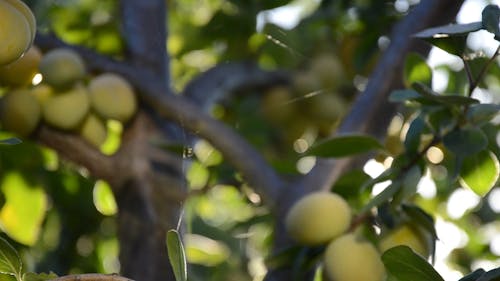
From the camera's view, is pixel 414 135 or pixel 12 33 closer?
pixel 12 33

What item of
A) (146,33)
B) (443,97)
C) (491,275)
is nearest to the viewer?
(491,275)

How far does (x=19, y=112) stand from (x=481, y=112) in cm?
71

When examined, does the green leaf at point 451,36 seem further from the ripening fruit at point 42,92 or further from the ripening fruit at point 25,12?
the ripening fruit at point 42,92

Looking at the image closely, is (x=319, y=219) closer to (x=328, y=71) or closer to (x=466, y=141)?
(x=466, y=141)

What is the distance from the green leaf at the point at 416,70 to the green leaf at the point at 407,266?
1.48 ft

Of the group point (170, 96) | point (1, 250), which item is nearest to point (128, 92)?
point (170, 96)

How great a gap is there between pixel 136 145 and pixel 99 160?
0.08m

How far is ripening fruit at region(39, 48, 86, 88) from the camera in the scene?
1.61 metres

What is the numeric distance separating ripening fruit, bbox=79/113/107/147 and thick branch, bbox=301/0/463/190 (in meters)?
0.38

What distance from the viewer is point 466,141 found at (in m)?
1.28

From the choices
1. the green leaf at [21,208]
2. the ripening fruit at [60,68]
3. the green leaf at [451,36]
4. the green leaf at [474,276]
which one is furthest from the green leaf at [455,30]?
the green leaf at [21,208]

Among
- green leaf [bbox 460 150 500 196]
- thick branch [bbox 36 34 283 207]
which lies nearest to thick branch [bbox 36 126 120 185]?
thick branch [bbox 36 34 283 207]

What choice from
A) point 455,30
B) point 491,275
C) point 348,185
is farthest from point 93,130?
point 491,275

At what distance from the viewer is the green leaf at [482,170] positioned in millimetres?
1354
